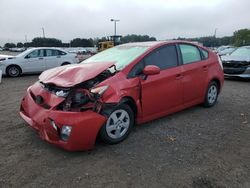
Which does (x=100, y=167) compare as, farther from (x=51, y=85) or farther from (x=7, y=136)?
(x=7, y=136)

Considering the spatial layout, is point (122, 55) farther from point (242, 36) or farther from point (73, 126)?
point (242, 36)

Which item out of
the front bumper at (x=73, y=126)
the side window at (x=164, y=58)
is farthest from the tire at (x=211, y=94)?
the front bumper at (x=73, y=126)

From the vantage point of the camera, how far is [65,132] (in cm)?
356

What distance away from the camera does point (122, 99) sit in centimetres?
405

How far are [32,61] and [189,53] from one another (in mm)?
9247

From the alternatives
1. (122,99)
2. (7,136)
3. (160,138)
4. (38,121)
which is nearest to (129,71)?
(122,99)

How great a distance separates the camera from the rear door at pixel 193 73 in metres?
5.28

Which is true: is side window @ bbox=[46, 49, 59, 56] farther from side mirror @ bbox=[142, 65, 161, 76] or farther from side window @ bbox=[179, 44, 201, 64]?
side mirror @ bbox=[142, 65, 161, 76]

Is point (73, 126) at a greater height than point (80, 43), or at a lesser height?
greater

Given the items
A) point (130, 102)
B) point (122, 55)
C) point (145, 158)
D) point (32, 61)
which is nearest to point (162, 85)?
point (130, 102)

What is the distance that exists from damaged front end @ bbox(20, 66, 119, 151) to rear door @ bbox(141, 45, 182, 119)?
0.89m

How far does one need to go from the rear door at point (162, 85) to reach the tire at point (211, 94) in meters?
1.13

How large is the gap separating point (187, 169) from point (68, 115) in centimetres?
167

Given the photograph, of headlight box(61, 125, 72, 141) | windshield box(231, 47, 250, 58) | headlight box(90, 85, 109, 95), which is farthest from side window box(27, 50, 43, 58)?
headlight box(61, 125, 72, 141)
